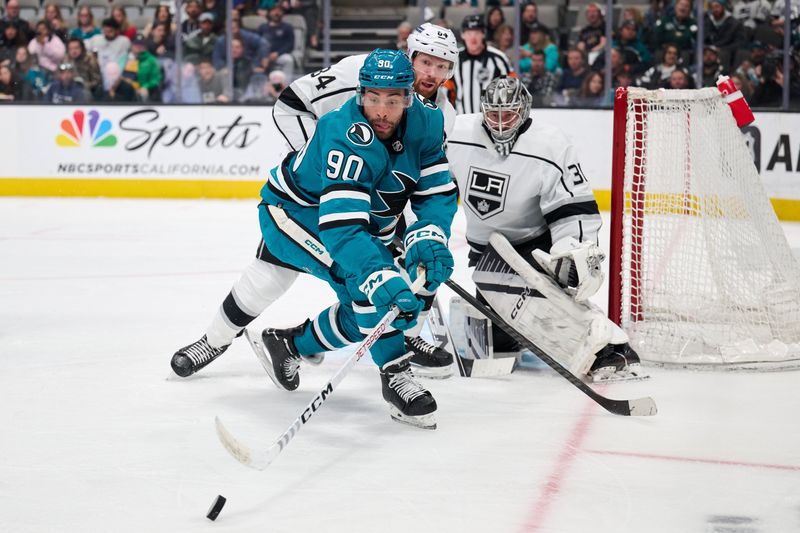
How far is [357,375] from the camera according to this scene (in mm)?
2900

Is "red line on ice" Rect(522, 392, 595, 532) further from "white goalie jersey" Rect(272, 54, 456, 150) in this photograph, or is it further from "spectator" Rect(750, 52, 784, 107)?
"spectator" Rect(750, 52, 784, 107)

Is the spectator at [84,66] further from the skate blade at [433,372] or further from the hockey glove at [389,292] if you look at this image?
the hockey glove at [389,292]

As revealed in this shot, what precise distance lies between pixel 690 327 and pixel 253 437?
1459 mm

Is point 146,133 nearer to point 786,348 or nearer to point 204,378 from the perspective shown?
point 204,378

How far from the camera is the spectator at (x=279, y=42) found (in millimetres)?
8000

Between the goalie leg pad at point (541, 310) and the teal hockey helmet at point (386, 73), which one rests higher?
the teal hockey helmet at point (386, 73)

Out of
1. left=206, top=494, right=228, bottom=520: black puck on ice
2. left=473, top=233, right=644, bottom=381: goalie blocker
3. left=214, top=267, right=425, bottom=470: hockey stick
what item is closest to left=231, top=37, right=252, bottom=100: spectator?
left=473, top=233, right=644, bottom=381: goalie blocker

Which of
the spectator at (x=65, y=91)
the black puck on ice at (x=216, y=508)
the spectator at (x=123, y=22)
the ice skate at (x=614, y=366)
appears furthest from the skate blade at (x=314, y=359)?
the spectator at (x=123, y=22)

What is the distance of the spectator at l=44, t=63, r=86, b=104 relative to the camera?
7.95m

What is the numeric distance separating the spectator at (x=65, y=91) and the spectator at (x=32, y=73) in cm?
7

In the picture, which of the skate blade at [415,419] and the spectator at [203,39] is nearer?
the skate blade at [415,419]

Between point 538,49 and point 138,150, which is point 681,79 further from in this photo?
point 138,150

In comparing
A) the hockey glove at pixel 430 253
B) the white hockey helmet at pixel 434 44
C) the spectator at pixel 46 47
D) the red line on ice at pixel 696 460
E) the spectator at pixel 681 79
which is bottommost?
the red line on ice at pixel 696 460

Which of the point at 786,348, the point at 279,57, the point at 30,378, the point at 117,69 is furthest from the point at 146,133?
the point at 786,348
